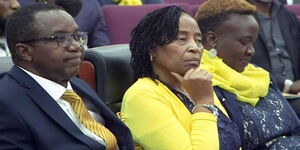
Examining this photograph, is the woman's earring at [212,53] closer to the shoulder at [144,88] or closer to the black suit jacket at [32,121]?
the shoulder at [144,88]

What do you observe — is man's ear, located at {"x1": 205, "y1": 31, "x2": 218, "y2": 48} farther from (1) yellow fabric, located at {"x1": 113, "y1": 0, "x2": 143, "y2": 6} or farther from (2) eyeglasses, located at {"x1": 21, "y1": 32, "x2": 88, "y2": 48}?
(1) yellow fabric, located at {"x1": 113, "y1": 0, "x2": 143, "y2": 6}

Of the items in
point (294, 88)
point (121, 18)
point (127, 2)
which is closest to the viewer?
point (294, 88)

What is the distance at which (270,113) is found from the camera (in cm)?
249

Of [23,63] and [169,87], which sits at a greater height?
[23,63]

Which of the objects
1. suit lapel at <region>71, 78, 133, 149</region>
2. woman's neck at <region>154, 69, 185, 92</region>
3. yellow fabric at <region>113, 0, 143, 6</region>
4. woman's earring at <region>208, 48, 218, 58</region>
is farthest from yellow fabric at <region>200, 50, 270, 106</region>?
yellow fabric at <region>113, 0, 143, 6</region>

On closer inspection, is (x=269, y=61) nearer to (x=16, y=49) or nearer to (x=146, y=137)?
(x=146, y=137)

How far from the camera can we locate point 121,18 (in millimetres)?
3930

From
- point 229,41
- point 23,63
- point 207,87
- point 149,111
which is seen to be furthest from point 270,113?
point 23,63

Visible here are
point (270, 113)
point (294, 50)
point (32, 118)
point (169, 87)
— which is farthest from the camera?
point (294, 50)

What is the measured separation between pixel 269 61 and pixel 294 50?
0.37m

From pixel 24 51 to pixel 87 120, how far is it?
0.88 ft

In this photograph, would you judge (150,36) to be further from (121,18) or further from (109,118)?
(121,18)

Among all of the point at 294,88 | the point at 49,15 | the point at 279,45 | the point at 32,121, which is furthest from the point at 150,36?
the point at 279,45

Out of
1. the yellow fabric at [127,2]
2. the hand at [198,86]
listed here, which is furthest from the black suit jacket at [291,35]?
the hand at [198,86]
